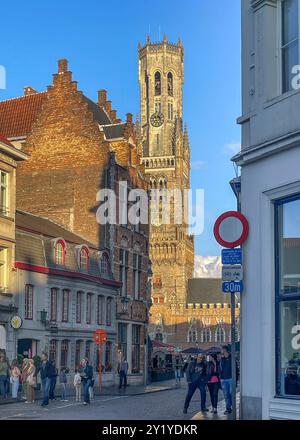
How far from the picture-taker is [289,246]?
42.2ft

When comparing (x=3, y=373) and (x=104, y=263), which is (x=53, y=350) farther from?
(x=3, y=373)

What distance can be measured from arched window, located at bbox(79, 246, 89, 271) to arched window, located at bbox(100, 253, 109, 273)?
2.17m

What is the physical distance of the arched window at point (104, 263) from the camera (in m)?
47.0

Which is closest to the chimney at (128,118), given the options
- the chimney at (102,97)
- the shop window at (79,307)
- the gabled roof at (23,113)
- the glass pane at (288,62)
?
the gabled roof at (23,113)

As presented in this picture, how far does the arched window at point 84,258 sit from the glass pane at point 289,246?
103 feet

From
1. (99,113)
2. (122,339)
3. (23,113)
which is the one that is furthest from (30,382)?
(99,113)

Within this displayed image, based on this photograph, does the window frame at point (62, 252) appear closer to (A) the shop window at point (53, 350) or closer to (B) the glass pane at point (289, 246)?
(A) the shop window at point (53, 350)

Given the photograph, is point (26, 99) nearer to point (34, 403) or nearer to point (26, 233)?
point (26, 233)

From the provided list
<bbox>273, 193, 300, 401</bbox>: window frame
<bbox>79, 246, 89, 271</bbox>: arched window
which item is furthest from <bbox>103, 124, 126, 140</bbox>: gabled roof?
<bbox>273, 193, 300, 401</bbox>: window frame

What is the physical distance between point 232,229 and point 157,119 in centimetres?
15094

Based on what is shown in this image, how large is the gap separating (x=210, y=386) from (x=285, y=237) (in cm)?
1086

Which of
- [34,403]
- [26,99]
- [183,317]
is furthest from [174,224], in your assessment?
[34,403]

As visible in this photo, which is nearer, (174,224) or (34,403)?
(34,403)
